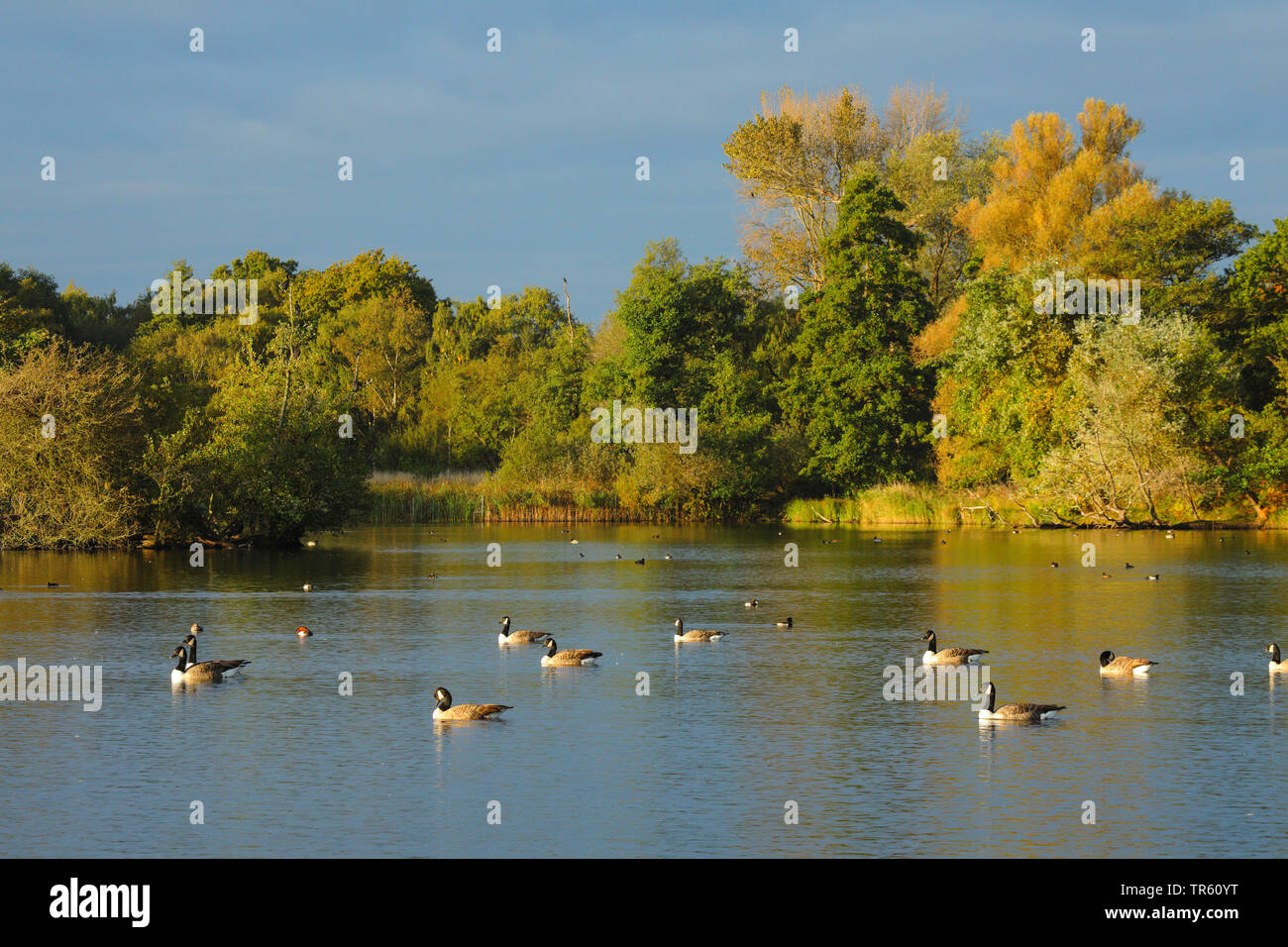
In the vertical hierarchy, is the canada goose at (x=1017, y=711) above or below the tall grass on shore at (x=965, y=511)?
below

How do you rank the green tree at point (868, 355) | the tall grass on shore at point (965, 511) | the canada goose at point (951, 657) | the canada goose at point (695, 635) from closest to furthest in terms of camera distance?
the canada goose at point (951, 657)
the canada goose at point (695, 635)
the tall grass on shore at point (965, 511)
the green tree at point (868, 355)

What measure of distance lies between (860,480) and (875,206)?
653 inches

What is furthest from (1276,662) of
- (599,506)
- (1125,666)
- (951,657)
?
(599,506)

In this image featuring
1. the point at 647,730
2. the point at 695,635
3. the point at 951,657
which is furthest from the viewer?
the point at 695,635

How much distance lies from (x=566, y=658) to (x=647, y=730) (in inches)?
242

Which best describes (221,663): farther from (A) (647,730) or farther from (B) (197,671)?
(A) (647,730)

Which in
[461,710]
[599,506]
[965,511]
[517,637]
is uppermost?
[599,506]

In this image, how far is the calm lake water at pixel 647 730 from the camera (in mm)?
13375

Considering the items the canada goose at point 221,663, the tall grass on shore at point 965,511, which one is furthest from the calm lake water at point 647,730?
the tall grass on shore at point 965,511

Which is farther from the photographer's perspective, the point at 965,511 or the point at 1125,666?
the point at 965,511

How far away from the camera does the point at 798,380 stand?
8356 centimetres

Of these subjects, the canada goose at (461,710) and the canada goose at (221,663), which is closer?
the canada goose at (461,710)

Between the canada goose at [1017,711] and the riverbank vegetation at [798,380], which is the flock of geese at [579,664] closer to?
the canada goose at [1017,711]
